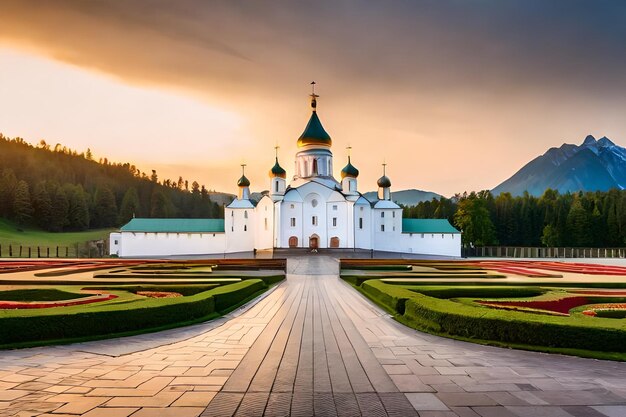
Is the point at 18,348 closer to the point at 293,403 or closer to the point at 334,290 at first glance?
the point at 293,403

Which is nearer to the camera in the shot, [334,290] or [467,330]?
[467,330]

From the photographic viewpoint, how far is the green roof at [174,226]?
50.9m

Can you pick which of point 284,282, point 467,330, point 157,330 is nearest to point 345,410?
point 467,330

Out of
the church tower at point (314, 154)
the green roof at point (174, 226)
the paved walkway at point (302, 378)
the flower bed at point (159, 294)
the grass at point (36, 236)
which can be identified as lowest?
the paved walkway at point (302, 378)

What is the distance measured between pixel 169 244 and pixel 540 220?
61035 mm

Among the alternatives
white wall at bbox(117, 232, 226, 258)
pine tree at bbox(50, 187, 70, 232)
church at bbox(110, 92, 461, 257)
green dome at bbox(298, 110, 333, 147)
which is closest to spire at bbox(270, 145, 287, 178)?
church at bbox(110, 92, 461, 257)

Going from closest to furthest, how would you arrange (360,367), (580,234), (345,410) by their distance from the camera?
(345,410), (360,367), (580,234)

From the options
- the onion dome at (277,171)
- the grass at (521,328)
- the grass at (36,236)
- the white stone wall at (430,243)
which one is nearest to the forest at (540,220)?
the white stone wall at (430,243)

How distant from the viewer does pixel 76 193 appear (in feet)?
275

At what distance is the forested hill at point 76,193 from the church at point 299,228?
34.5 metres

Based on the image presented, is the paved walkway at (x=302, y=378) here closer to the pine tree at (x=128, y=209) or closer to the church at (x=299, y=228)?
the church at (x=299, y=228)

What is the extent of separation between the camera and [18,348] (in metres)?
8.21

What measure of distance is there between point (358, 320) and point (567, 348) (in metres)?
4.92

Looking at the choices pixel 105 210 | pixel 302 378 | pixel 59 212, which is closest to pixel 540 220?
pixel 302 378
